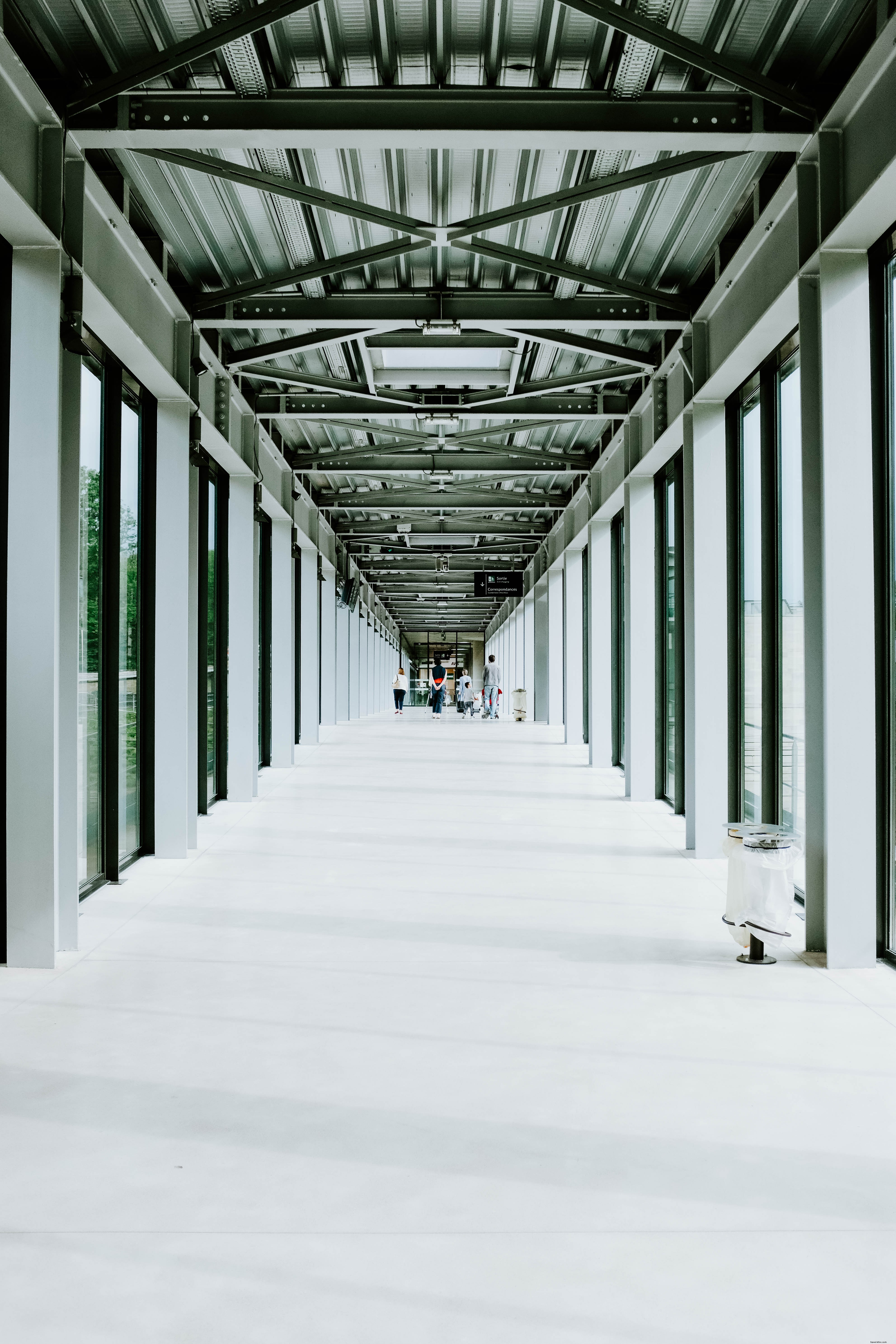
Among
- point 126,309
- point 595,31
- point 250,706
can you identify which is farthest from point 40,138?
point 250,706

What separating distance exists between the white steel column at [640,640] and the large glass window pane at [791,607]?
423 cm

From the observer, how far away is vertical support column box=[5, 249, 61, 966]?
17.3 feet

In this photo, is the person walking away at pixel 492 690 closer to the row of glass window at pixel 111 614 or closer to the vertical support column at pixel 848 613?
the row of glass window at pixel 111 614

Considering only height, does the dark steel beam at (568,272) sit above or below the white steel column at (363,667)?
above

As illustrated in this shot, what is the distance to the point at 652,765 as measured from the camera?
12.0 metres

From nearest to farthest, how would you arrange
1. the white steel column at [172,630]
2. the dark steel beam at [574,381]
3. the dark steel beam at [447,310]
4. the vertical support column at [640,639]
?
1. the white steel column at [172,630]
2. the dark steel beam at [447,310]
3. the dark steel beam at [574,381]
4. the vertical support column at [640,639]

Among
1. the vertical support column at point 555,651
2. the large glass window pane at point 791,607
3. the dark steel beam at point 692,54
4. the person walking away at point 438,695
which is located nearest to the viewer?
the dark steel beam at point 692,54

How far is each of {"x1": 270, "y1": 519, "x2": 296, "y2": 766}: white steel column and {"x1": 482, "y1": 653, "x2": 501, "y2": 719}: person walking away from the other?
19.2 metres

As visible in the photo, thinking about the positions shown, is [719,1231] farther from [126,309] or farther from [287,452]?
[287,452]

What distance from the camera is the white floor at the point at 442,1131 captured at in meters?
2.45

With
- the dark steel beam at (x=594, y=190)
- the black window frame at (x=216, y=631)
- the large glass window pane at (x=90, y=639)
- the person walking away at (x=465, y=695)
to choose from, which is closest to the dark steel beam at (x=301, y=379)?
the black window frame at (x=216, y=631)

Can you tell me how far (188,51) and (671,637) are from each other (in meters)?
8.61

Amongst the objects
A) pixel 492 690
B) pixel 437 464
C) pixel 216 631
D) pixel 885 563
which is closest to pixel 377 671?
pixel 492 690

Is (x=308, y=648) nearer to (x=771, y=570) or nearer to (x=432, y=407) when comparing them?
(x=432, y=407)
